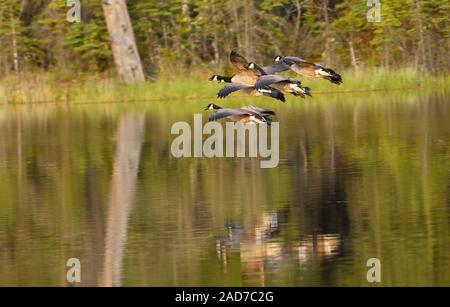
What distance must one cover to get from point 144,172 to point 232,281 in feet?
26.0

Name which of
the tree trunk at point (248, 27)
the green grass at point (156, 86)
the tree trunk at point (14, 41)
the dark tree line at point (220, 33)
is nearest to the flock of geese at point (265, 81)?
the green grass at point (156, 86)

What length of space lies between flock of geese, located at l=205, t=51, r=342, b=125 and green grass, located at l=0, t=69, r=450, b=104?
17.4 metres

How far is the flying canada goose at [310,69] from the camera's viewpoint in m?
14.6

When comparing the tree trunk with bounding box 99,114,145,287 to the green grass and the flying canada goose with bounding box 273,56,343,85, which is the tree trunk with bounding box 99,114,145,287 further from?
the green grass

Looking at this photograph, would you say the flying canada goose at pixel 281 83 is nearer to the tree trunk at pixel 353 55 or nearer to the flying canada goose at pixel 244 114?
the flying canada goose at pixel 244 114

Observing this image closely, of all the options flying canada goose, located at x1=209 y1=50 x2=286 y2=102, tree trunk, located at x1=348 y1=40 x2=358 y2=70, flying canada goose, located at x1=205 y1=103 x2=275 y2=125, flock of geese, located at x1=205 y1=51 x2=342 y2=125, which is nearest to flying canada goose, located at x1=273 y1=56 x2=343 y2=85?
flock of geese, located at x1=205 y1=51 x2=342 y2=125

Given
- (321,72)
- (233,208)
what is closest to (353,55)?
(321,72)

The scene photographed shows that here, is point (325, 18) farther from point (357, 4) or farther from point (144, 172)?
point (144, 172)

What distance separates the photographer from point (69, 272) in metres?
11.2

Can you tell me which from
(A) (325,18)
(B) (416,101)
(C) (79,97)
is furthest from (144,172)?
(A) (325,18)

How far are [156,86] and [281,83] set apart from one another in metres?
21.0

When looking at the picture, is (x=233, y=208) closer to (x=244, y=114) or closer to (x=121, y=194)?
(x=244, y=114)

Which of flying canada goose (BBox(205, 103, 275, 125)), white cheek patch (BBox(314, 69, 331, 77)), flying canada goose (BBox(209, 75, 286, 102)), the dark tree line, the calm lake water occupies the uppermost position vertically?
the dark tree line

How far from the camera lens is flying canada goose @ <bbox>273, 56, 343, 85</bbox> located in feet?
47.9
